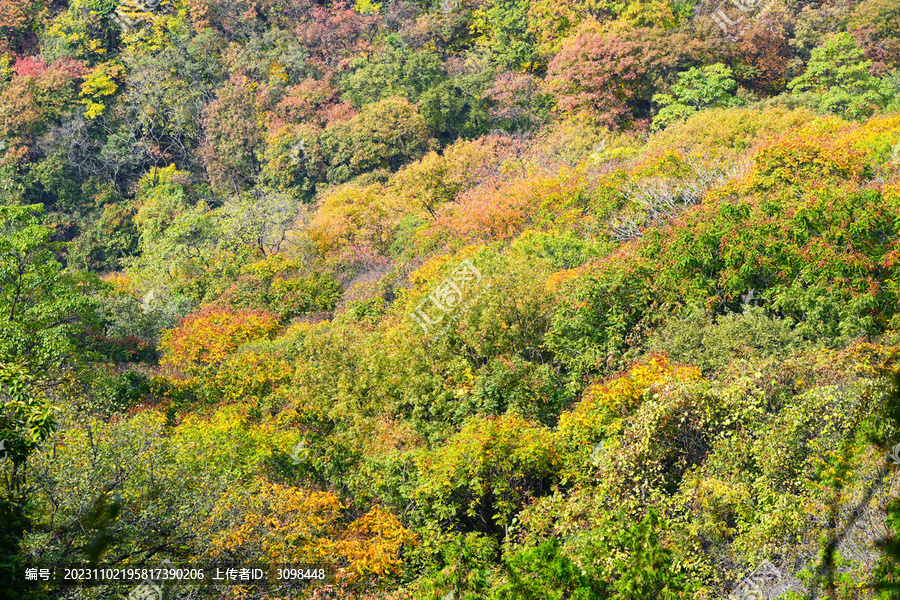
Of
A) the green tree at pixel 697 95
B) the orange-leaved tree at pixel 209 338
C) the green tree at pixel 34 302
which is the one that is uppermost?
the green tree at pixel 34 302

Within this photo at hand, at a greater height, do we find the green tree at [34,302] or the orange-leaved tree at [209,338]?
the green tree at [34,302]

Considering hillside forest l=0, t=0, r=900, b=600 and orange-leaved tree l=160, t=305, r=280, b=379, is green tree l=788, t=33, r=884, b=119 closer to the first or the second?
hillside forest l=0, t=0, r=900, b=600

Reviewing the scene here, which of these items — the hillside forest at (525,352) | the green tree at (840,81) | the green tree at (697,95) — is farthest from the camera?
the green tree at (697,95)

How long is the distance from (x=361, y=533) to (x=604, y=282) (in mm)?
6788


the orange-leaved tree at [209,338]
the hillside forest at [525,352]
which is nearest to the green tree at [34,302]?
the hillside forest at [525,352]

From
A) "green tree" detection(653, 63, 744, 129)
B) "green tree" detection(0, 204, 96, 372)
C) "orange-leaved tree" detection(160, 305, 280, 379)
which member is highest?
"green tree" detection(0, 204, 96, 372)

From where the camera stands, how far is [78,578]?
9.17 m

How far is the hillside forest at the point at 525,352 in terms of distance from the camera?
9.34 metres

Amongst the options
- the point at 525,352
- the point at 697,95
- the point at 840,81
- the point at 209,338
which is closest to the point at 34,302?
the point at 209,338

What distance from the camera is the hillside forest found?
9344mm

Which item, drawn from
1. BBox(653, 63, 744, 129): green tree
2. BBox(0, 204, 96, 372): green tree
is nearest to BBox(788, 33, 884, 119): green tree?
BBox(653, 63, 744, 129): green tree

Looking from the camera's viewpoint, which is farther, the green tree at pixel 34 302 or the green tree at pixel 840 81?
the green tree at pixel 840 81

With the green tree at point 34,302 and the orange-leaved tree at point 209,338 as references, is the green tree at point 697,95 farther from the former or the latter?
the green tree at point 34,302

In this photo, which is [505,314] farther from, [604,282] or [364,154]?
[364,154]
